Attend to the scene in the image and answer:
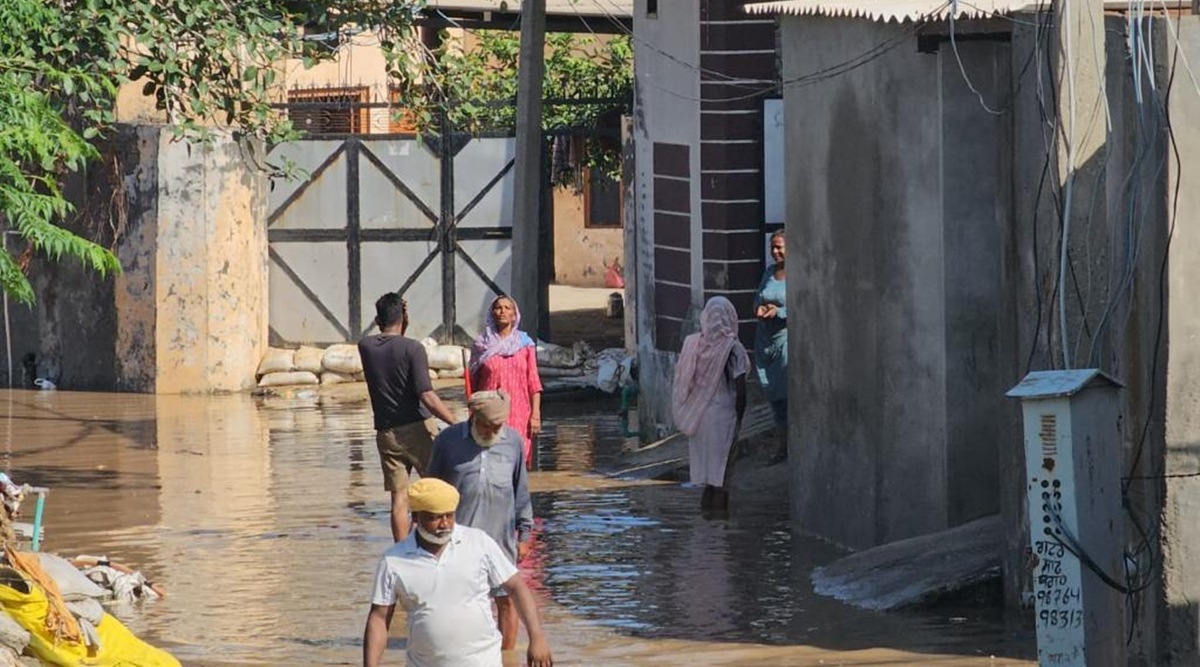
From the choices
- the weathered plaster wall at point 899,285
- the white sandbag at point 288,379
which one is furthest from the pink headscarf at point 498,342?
the white sandbag at point 288,379

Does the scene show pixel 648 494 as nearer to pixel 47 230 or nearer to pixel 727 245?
pixel 727 245

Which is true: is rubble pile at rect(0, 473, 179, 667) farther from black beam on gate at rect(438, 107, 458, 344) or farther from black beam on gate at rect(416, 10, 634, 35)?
black beam on gate at rect(416, 10, 634, 35)

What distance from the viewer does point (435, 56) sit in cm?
1617

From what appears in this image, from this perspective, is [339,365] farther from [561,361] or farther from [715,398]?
[715,398]

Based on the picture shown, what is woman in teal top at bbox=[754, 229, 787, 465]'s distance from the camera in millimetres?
14664

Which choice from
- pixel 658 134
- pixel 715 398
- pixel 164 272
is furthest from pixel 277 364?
pixel 715 398

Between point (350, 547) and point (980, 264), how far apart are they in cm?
384

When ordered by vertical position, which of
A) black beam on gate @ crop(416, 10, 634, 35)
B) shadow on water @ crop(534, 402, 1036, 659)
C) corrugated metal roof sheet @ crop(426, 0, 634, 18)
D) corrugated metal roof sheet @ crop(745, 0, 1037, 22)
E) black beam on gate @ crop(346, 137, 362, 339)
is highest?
corrugated metal roof sheet @ crop(426, 0, 634, 18)

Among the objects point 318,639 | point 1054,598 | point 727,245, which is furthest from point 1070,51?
point 727,245

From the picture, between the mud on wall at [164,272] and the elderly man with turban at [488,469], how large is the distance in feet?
33.2

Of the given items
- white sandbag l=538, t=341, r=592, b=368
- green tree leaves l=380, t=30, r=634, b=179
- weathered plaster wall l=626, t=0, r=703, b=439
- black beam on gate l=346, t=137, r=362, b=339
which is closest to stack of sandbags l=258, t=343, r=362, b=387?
black beam on gate l=346, t=137, r=362, b=339

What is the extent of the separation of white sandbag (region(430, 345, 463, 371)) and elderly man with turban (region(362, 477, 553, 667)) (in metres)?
13.3

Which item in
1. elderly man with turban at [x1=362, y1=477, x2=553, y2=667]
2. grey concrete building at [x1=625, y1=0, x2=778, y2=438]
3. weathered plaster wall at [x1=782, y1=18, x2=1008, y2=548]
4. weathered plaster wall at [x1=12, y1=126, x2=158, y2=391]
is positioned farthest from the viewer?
weathered plaster wall at [x1=12, y1=126, x2=158, y2=391]

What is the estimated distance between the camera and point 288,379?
66.1 ft
